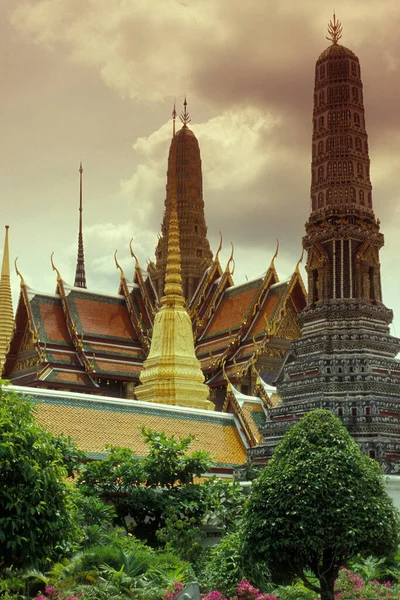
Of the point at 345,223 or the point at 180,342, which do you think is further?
the point at 180,342

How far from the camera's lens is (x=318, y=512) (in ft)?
40.1

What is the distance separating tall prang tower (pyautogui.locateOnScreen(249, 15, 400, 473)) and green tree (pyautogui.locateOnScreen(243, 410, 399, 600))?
653 cm

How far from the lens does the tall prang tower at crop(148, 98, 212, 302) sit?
126ft

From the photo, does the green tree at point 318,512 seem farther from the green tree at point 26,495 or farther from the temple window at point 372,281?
the temple window at point 372,281

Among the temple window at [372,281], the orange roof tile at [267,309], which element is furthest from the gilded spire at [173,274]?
the temple window at [372,281]

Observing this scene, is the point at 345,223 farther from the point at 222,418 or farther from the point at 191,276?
the point at 191,276

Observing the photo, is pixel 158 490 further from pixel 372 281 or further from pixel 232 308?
pixel 232 308

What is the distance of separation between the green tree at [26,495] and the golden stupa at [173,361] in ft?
49.3

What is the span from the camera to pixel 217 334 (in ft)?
112

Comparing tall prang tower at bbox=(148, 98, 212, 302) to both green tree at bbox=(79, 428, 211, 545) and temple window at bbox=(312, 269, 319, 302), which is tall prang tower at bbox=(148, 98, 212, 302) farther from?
green tree at bbox=(79, 428, 211, 545)

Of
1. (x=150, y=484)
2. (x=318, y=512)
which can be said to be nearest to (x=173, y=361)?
(x=150, y=484)

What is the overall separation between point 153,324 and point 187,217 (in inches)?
273

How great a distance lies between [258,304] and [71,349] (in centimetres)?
631

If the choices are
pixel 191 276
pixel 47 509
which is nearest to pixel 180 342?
pixel 191 276
